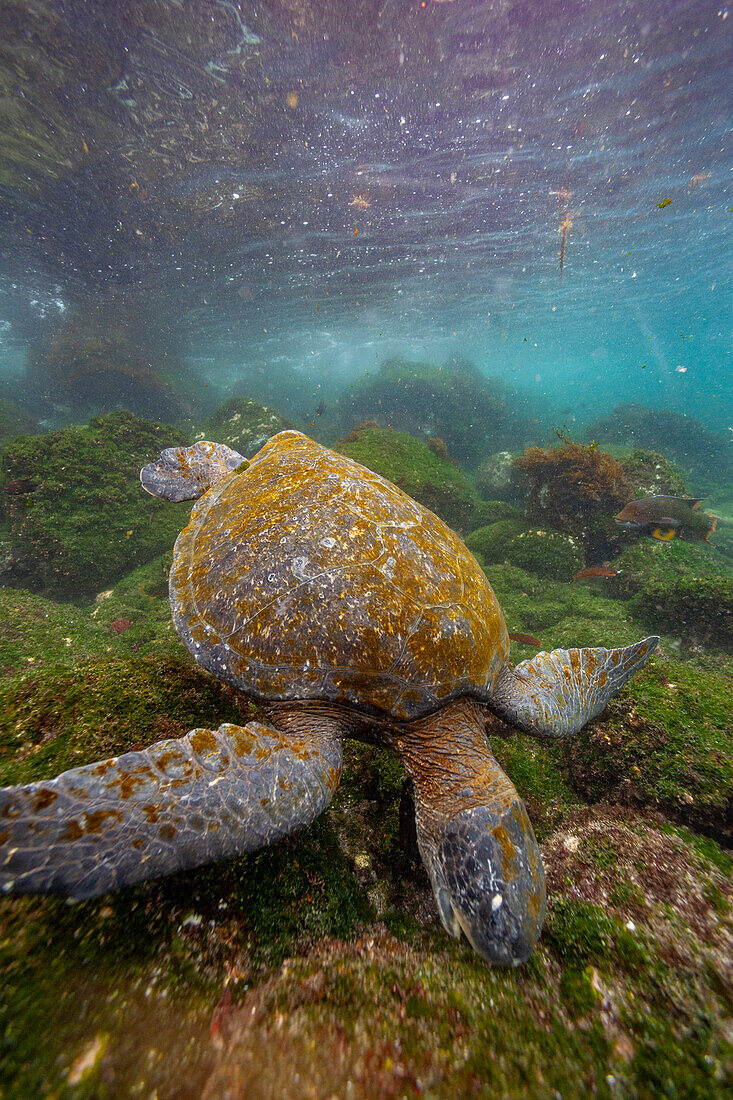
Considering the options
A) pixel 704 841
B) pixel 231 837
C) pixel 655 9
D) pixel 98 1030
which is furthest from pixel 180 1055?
pixel 655 9

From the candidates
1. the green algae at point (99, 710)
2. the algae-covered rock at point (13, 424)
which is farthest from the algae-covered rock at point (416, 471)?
the algae-covered rock at point (13, 424)

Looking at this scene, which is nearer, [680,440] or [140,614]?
[140,614]

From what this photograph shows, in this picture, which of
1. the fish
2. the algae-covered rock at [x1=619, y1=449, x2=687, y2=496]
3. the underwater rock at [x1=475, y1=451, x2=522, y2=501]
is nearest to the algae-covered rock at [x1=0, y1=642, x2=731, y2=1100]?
the fish

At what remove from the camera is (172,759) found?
5.39ft

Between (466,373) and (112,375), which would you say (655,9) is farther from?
(112,375)

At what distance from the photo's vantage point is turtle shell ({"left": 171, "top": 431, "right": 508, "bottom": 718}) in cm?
202

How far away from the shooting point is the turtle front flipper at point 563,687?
2.39m

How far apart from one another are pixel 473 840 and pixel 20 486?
28.8 feet

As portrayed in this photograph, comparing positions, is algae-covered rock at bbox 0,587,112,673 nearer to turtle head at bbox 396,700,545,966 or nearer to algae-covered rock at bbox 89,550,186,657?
algae-covered rock at bbox 89,550,186,657

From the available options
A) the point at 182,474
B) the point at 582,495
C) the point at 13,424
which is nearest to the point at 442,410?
the point at 582,495

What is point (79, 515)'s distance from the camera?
699cm

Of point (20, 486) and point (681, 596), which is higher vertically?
point (20, 486)

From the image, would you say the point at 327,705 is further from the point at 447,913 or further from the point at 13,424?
the point at 13,424

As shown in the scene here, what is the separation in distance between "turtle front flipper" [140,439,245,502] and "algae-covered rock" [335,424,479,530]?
180 inches
